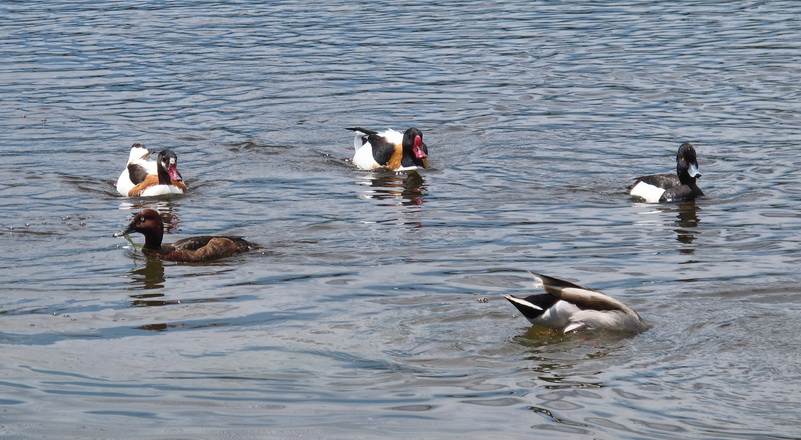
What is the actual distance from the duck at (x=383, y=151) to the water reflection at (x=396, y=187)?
5.2 inches

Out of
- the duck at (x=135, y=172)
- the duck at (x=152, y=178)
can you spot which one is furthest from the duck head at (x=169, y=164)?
the duck at (x=135, y=172)

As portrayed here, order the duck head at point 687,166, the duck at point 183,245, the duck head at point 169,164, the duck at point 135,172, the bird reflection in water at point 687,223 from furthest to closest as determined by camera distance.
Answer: the duck at point 135,172, the duck head at point 169,164, the duck head at point 687,166, the bird reflection in water at point 687,223, the duck at point 183,245

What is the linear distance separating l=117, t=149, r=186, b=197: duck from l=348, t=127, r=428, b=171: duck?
309cm

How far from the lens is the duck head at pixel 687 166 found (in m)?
16.0

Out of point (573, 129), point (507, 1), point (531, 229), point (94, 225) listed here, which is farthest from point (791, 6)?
point (94, 225)

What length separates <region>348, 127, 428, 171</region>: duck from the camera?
1853cm

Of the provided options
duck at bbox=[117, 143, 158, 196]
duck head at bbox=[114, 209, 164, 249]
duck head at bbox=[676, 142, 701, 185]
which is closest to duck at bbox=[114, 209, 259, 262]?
duck head at bbox=[114, 209, 164, 249]

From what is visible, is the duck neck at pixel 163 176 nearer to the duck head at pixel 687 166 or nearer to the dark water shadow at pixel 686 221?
the dark water shadow at pixel 686 221

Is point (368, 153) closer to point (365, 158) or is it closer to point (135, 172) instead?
point (365, 158)

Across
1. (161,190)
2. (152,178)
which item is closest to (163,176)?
(161,190)

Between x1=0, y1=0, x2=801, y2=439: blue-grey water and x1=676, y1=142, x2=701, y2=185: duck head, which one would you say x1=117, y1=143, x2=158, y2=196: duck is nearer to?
x1=0, y1=0, x2=801, y2=439: blue-grey water

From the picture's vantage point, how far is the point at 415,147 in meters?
18.3

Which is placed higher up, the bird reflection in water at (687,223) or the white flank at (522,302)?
the white flank at (522,302)

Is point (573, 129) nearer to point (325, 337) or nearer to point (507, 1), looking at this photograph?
point (325, 337)
